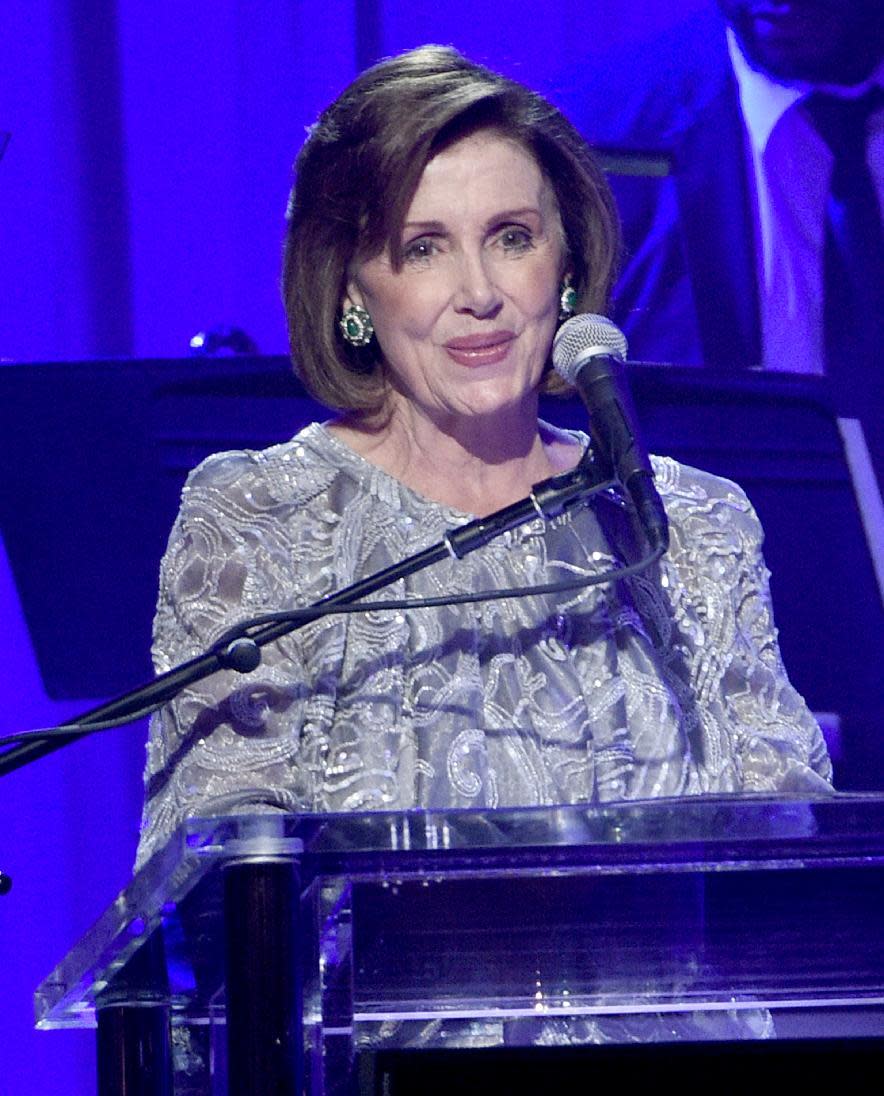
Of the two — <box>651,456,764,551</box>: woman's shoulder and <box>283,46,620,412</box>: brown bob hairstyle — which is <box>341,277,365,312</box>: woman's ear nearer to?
<box>283,46,620,412</box>: brown bob hairstyle

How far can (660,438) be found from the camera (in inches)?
115

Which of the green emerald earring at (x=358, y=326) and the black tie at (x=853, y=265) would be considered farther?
the black tie at (x=853, y=265)

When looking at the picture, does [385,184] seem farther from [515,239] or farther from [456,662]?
[456,662]

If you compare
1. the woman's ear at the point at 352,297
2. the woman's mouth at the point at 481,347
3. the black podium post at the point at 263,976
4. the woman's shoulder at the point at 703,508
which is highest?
the woman's ear at the point at 352,297

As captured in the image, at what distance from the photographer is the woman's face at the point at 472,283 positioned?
2.18m

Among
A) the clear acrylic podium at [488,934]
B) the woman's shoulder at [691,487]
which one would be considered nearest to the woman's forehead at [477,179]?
the woman's shoulder at [691,487]

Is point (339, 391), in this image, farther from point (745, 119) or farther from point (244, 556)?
point (745, 119)

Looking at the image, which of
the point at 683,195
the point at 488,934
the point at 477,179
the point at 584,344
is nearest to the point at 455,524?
the point at 477,179

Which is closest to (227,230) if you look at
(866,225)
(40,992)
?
(866,225)

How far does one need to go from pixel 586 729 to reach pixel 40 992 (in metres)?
1.18

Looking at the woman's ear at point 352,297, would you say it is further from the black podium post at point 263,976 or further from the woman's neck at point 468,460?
the black podium post at point 263,976

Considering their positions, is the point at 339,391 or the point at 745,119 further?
the point at 745,119

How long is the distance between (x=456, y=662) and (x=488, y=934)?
112 cm

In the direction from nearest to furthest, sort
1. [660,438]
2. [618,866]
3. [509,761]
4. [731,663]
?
[618,866] < [509,761] < [731,663] < [660,438]
